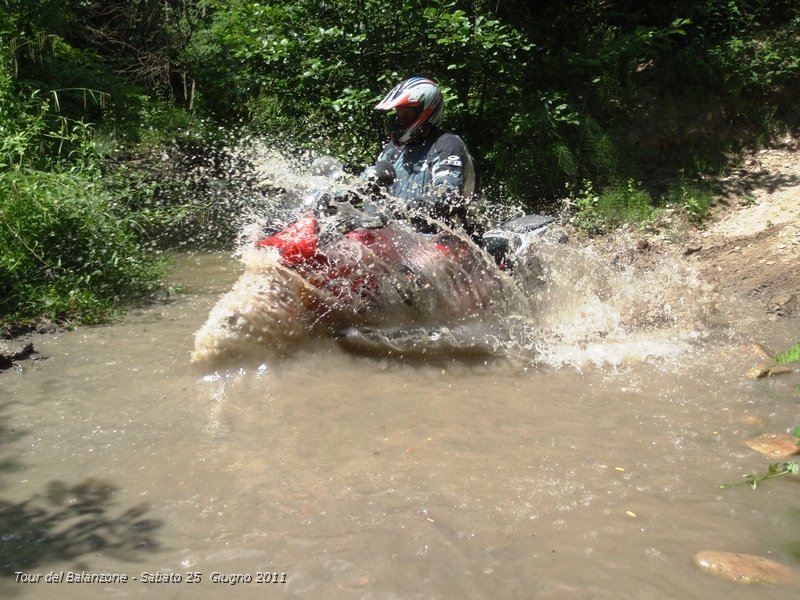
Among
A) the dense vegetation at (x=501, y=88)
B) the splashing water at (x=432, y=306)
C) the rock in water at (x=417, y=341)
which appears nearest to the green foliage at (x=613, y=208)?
the dense vegetation at (x=501, y=88)

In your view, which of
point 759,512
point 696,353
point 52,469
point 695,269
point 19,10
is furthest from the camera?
point 19,10

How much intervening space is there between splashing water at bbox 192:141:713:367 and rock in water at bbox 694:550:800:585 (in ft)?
7.69

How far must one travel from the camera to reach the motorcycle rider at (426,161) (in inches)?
213

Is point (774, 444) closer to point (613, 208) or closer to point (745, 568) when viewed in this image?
point (745, 568)

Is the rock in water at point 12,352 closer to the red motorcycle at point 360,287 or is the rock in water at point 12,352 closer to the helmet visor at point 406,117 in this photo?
the red motorcycle at point 360,287

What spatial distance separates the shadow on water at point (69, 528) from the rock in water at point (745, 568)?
6.79 feet

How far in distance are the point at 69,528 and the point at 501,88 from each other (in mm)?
7094

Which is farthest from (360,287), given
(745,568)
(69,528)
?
(745,568)

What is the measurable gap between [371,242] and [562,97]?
4495 mm

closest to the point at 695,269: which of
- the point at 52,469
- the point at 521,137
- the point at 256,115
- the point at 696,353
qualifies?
the point at 696,353

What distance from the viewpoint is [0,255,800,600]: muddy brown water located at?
9.36 feet

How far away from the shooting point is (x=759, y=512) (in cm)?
324

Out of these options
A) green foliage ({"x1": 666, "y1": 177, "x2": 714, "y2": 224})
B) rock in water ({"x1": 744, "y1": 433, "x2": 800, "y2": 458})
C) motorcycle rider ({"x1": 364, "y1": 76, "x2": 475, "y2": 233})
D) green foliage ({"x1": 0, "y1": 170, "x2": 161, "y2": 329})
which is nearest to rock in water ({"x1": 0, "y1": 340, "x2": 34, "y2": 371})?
green foliage ({"x1": 0, "y1": 170, "x2": 161, "y2": 329})

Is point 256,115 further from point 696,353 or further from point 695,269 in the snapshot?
point 696,353
